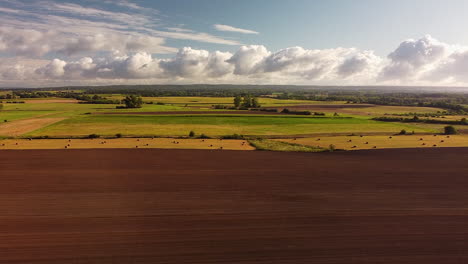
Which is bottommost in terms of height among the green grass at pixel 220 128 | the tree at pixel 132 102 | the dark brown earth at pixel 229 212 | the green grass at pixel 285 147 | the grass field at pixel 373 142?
the dark brown earth at pixel 229 212

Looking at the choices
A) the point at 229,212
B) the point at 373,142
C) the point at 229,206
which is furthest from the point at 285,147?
the point at 229,212

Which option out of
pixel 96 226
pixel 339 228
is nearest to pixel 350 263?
pixel 339 228

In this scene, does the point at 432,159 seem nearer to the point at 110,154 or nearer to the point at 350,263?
the point at 350,263

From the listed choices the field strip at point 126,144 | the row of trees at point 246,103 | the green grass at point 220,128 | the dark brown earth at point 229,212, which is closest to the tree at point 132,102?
the row of trees at point 246,103

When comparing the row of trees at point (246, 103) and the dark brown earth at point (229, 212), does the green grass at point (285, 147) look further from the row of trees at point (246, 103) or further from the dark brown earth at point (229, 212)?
the row of trees at point (246, 103)

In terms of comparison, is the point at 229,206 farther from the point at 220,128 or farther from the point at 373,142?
the point at 220,128

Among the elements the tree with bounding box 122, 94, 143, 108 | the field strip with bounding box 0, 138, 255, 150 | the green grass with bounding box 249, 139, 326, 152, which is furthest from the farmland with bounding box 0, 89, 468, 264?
the tree with bounding box 122, 94, 143, 108
